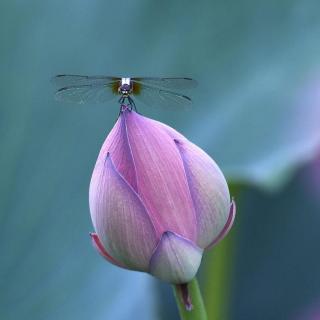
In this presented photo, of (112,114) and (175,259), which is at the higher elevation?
(112,114)

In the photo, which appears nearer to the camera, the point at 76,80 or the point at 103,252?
the point at 103,252

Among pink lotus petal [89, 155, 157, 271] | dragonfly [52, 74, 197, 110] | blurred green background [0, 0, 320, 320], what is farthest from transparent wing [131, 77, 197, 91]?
blurred green background [0, 0, 320, 320]

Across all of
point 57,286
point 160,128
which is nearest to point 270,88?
point 57,286

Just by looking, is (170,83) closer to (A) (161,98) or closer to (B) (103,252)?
(A) (161,98)

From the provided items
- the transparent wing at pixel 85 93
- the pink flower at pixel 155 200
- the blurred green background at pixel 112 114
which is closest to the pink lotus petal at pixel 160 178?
the pink flower at pixel 155 200

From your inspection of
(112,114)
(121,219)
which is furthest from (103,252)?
(112,114)

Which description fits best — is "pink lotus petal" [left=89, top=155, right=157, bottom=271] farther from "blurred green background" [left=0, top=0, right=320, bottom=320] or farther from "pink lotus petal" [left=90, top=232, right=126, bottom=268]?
"blurred green background" [left=0, top=0, right=320, bottom=320]
